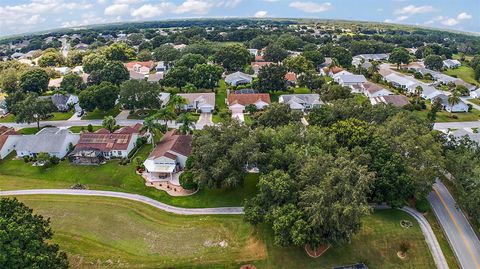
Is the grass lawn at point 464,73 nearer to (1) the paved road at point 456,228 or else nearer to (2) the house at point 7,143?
(1) the paved road at point 456,228

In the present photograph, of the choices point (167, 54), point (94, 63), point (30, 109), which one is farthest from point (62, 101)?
point (167, 54)

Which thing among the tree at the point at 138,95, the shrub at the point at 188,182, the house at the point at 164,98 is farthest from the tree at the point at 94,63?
the shrub at the point at 188,182

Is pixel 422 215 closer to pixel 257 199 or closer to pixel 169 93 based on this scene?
pixel 257 199

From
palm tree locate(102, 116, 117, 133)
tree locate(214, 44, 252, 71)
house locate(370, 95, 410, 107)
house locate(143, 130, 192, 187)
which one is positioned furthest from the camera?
tree locate(214, 44, 252, 71)

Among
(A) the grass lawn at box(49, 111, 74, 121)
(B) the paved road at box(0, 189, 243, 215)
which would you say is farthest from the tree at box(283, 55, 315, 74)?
(B) the paved road at box(0, 189, 243, 215)

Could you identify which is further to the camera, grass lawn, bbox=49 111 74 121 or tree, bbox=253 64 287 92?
tree, bbox=253 64 287 92

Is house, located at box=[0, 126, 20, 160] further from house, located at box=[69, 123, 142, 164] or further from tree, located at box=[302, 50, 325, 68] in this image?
tree, located at box=[302, 50, 325, 68]
